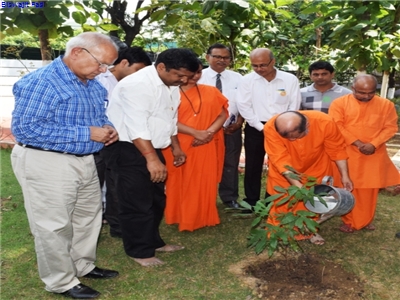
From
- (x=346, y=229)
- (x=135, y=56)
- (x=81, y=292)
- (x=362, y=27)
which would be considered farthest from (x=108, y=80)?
(x=362, y=27)

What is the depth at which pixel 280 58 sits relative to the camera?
8.98m

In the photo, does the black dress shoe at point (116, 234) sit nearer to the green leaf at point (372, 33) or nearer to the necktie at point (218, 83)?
the necktie at point (218, 83)

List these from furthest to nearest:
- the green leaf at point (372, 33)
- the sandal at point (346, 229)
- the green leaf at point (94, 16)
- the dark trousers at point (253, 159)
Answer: the green leaf at point (372, 33), the dark trousers at point (253, 159), the green leaf at point (94, 16), the sandal at point (346, 229)

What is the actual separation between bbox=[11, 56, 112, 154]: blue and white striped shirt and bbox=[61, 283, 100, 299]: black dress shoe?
907 mm

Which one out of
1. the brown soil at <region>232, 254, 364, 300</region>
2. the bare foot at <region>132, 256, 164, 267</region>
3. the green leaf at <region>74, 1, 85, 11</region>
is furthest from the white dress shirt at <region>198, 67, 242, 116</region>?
the bare foot at <region>132, 256, 164, 267</region>

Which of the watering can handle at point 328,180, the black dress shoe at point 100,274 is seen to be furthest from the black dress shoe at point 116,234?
the watering can handle at point 328,180

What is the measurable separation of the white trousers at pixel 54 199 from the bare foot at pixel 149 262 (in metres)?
0.65

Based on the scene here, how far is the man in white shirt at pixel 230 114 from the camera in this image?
4766 mm

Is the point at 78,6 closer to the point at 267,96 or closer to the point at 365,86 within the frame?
the point at 267,96

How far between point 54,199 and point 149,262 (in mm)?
1111

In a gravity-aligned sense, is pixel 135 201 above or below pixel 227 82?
below

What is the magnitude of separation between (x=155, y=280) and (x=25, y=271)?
38.2 inches

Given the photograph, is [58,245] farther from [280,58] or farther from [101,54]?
[280,58]

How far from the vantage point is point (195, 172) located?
4.30 meters
